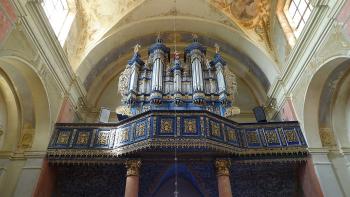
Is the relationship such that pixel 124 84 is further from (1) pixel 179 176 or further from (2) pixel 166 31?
(2) pixel 166 31

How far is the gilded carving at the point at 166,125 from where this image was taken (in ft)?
24.3

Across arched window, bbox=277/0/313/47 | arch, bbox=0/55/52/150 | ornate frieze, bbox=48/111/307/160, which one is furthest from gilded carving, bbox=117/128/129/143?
arched window, bbox=277/0/313/47

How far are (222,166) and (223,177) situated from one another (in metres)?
0.29

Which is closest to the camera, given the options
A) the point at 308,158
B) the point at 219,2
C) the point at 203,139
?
the point at 203,139

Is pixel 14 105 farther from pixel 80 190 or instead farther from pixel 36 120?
pixel 80 190

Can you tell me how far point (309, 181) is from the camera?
25.1 ft

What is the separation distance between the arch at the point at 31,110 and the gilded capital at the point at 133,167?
2541 mm

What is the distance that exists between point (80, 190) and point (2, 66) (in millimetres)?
4112

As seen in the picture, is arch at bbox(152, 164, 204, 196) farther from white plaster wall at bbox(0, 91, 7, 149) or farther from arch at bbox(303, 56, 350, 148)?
white plaster wall at bbox(0, 91, 7, 149)

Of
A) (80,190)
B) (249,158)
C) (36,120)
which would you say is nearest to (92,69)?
(36,120)

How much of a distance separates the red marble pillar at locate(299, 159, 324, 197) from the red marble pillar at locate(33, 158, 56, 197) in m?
7.16

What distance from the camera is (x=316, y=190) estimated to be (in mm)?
7262

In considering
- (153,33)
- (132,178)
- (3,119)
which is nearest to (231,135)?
(132,178)

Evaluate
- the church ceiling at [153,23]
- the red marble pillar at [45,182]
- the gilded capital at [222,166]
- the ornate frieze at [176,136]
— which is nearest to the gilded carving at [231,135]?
the ornate frieze at [176,136]
